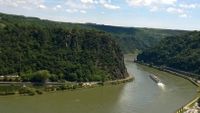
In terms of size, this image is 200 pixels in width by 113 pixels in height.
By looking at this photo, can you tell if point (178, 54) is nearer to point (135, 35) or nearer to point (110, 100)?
point (110, 100)

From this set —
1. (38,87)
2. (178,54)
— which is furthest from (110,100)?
(178,54)

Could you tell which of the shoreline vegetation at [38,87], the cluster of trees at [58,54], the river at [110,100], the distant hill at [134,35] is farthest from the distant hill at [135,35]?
the river at [110,100]

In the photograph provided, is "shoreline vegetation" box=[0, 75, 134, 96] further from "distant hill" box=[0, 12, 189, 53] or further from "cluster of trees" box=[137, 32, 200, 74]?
"distant hill" box=[0, 12, 189, 53]

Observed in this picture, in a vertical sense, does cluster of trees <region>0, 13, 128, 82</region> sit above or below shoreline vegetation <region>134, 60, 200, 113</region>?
above

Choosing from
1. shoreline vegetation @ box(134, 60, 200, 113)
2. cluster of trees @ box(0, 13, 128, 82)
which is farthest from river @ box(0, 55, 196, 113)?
cluster of trees @ box(0, 13, 128, 82)

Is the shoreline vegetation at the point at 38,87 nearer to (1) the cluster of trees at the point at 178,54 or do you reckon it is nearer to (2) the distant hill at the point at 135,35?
(1) the cluster of trees at the point at 178,54

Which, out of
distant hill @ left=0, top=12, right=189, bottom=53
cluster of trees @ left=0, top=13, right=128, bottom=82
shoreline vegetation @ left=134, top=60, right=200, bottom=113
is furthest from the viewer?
distant hill @ left=0, top=12, right=189, bottom=53
